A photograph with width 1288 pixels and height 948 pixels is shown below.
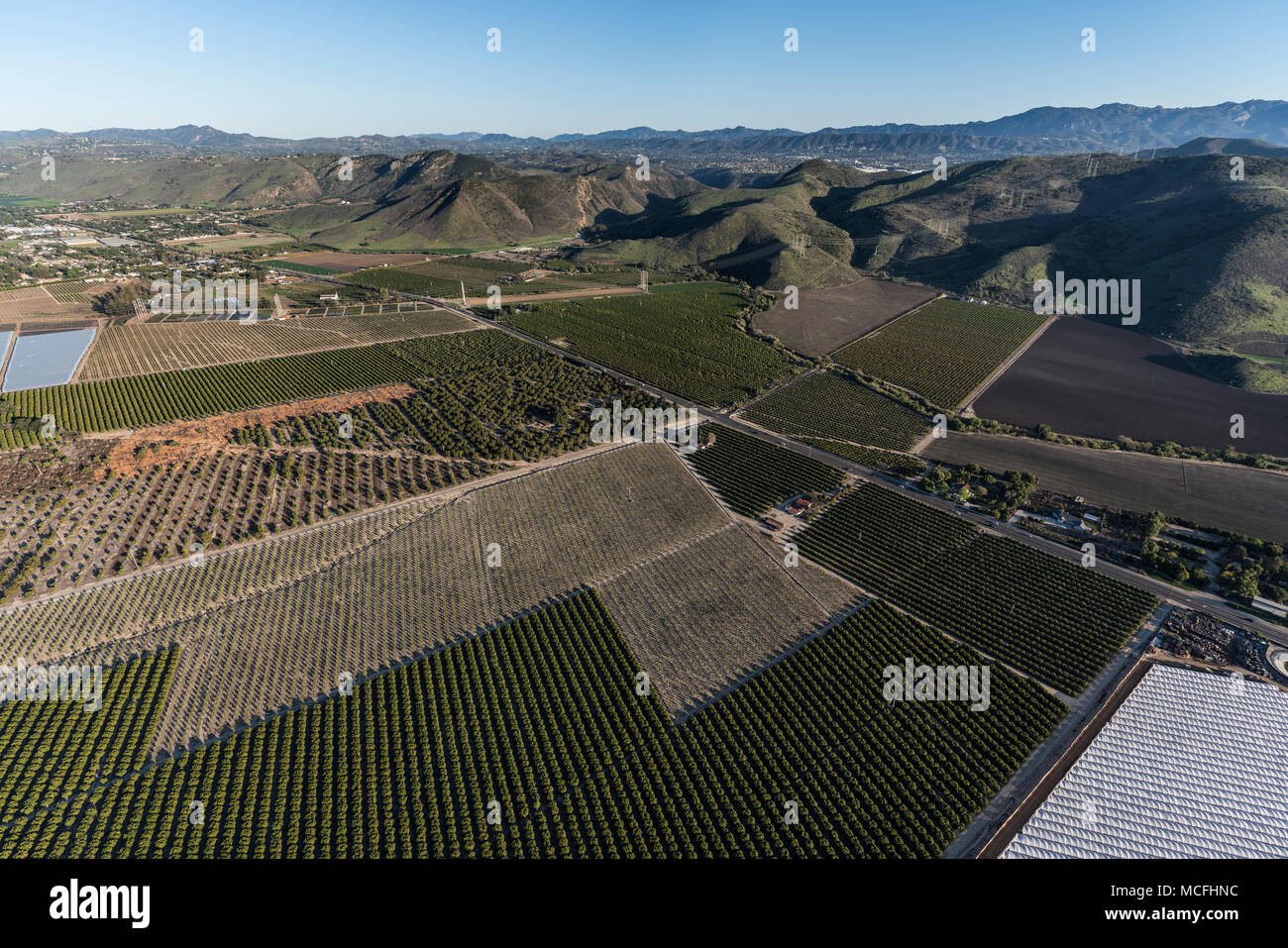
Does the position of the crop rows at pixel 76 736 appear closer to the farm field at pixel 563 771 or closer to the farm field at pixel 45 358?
the farm field at pixel 563 771

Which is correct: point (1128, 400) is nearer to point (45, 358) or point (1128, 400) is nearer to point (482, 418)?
point (482, 418)

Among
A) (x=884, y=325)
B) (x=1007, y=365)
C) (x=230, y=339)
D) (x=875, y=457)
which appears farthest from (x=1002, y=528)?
(x=230, y=339)

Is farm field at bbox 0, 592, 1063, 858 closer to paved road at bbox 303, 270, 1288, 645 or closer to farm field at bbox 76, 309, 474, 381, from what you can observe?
paved road at bbox 303, 270, 1288, 645

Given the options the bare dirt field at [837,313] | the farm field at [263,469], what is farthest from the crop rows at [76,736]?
the bare dirt field at [837,313]

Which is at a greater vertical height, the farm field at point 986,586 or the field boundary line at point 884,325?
the field boundary line at point 884,325

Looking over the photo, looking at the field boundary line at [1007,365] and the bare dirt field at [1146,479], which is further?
the field boundary line at [1007,365]
